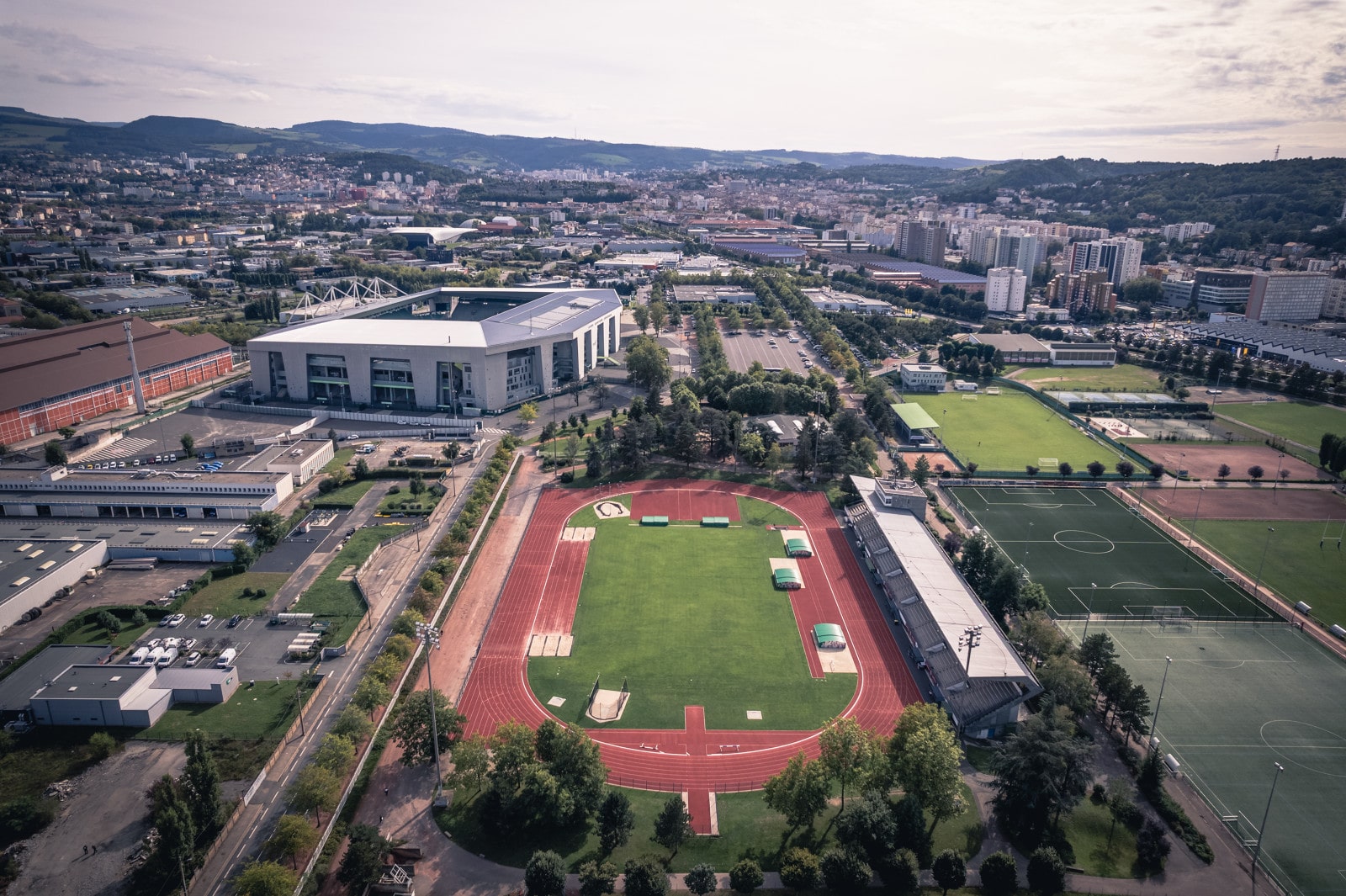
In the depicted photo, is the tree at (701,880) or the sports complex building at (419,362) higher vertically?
the sports complex building at (419,362)

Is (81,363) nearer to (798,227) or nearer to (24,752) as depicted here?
(24,752)

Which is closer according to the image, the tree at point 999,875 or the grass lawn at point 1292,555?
the tree at point 999,875

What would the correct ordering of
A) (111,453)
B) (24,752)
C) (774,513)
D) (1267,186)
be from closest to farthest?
1. (24,752)
2. (774,513)
3. (111,453)
4. (1267,186)

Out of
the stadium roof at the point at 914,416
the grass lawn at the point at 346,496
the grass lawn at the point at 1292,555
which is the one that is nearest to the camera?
the grass lawn at the point at 1292,555

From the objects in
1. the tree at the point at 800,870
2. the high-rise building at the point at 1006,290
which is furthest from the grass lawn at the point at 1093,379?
the tree at the point at 800,870

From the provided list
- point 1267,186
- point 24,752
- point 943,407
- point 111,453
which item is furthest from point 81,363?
point 1267,186

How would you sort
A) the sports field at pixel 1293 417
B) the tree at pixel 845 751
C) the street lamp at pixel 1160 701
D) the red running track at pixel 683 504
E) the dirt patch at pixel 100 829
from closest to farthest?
the dirt patch at pixel 100 829, the tree at pixel 845 751, the street lamp at pixel 1160 701, the red running track at pixel 683 504, the sports field at pixel 1293 417

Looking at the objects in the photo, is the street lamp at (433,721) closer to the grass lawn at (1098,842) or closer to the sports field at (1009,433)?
the grass lawn at (1098,842)
